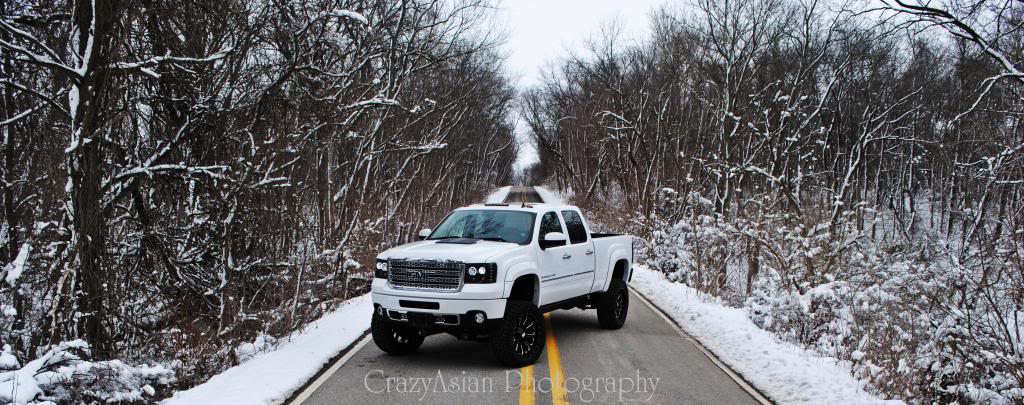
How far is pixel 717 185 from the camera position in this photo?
23000 mm

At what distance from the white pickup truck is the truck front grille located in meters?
0.01

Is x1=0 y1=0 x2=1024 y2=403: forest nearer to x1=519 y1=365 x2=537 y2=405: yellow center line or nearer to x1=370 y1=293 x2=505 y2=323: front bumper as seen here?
x1=370 y1=293 x2=505 y2=323: front bumper

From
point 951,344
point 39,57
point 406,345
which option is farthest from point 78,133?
point 951,344

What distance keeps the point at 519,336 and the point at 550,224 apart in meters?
1.99

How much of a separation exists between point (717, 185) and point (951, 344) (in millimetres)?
16132

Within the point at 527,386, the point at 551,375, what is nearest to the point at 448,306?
the point at 527,386

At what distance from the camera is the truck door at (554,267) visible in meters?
8.43

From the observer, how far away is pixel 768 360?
811 cm

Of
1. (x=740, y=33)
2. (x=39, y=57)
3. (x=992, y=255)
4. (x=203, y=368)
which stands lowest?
(x=203, y=368)

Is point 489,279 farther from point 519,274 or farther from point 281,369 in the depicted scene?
point 281,369

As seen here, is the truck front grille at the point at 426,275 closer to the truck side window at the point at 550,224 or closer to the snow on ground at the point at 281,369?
the snow on ground at the point at 281,369

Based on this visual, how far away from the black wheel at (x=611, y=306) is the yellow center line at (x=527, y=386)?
2689mm

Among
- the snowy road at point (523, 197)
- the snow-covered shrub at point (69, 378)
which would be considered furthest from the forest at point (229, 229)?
the snowy road at point (523, 197)

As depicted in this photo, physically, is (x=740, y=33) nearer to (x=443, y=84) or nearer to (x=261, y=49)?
(x=443, y=84)
